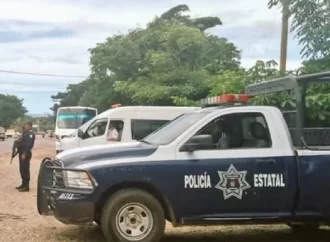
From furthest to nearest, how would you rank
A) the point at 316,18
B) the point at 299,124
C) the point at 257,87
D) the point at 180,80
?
1. the point at 180,80
2. the point at 316,18
3. the point at 257,87
4. the point at 299,124

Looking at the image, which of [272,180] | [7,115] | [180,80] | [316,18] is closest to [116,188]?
[272,180]

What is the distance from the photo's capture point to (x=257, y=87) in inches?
348

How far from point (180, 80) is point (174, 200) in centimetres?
2427

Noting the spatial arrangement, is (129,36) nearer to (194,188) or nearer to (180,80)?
(180,80)

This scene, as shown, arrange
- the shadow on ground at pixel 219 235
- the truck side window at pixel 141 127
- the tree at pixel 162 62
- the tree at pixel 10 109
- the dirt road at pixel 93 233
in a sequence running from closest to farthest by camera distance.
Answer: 1. the dirt road at pixel 93 233
2. the shadow on ground at pixel 219 235
3. the truck side window at pixel 141 127
4. the tree at pixel 162 62
5. the tree at pixel 10 109

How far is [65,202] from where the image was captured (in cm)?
726

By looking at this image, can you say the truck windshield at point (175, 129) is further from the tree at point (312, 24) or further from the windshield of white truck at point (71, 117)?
the windshield of white truck at point (71, 117)

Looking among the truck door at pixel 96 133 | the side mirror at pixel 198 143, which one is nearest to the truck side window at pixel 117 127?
the truck door at pixel 96 133

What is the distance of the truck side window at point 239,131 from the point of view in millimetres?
7594

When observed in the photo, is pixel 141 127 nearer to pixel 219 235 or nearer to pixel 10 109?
pixel 219 235

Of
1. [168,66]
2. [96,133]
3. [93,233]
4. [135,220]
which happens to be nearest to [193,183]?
[135,220]

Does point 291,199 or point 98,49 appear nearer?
point 291,199

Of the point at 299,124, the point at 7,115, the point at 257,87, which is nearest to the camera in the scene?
the point at 299,124

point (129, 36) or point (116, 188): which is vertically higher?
point (129, 36)
